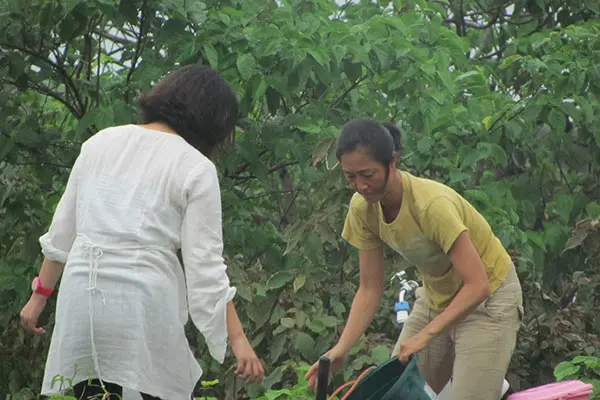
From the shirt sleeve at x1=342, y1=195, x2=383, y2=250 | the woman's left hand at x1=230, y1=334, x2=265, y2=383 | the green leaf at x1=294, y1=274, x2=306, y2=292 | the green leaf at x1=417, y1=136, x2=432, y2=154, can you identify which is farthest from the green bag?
the green leaf at x1=417, y1=136, x2=432, y2=154

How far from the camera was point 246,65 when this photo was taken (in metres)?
5.21

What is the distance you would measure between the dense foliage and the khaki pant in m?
1.30

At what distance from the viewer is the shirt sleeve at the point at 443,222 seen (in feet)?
12.8

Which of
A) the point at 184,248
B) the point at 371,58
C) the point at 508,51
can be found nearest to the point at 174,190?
the point at 184,248

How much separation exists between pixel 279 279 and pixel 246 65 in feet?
3.43

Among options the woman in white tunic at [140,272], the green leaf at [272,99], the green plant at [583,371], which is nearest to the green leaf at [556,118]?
the green plant at [583,371]

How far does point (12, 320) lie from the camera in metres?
6.07

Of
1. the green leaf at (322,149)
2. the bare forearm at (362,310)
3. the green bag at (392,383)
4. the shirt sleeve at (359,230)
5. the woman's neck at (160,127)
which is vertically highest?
the woman's neck at (160,127)

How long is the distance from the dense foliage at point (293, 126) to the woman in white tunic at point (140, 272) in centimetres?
179

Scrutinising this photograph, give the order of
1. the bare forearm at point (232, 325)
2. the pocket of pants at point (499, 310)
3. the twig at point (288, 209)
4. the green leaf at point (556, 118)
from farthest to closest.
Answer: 1. the twig at point (288, 209)
2. the green leaf at point (556, 118)
3. the pocket of pants at point (499, 310)
4. the bare forearm at point (232, 325)

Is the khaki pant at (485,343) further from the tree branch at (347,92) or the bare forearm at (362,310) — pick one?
the tree branch at (347,92)

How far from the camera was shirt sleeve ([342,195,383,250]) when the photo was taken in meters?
4.23

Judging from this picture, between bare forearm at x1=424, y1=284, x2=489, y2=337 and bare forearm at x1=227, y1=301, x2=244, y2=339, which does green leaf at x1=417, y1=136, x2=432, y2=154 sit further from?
bare forearm at x1=227, y1=301, x2=244, y2=339

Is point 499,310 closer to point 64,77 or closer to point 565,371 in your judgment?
point 565,371
